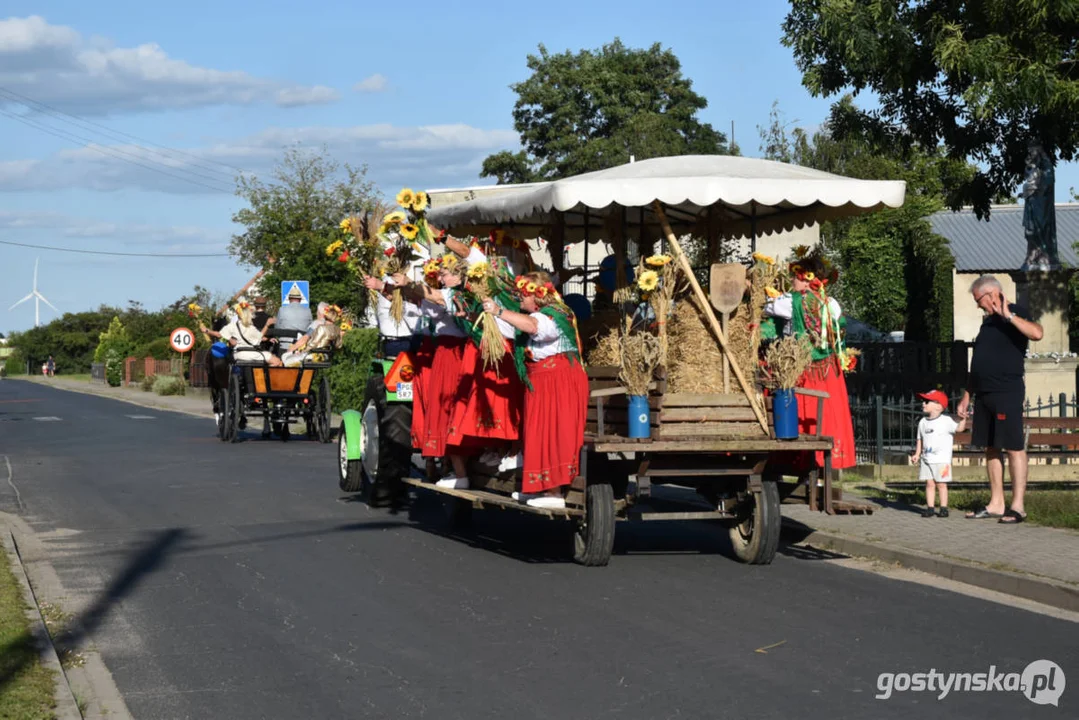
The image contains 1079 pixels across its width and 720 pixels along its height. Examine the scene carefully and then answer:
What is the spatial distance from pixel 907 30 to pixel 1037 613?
1178 cm

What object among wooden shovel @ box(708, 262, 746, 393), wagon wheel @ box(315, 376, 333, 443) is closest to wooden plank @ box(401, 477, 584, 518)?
wooden shovel @ box(708, 262, 746, 393)

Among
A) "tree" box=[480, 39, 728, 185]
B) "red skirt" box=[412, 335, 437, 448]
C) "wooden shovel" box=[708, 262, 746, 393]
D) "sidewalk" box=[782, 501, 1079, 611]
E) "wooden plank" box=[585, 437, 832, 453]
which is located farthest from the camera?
"tree" box=[480, 39, 728, 185]

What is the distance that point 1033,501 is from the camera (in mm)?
12961

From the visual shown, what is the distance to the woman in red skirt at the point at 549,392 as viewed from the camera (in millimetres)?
10109

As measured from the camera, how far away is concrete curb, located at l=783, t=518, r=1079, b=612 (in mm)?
8938

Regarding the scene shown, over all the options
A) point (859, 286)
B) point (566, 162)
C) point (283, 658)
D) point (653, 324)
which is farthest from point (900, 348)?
point (566, 162)

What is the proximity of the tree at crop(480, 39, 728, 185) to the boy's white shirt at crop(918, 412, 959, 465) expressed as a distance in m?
53.4

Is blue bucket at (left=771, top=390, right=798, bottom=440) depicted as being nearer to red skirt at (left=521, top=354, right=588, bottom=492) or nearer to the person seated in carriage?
red skirt at (left=521, top=354, right=588, bottom=492)

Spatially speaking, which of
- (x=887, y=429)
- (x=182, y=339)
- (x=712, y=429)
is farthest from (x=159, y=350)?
(x=712, y=429)

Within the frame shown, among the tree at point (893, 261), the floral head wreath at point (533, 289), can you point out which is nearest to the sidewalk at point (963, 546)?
the floral head wreath at point (533, 289)

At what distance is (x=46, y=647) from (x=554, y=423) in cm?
387

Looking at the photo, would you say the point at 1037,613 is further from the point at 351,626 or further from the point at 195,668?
the point at 195,668

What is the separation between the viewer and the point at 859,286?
38.7 meters

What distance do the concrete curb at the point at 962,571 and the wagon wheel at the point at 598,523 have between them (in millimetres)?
2123
